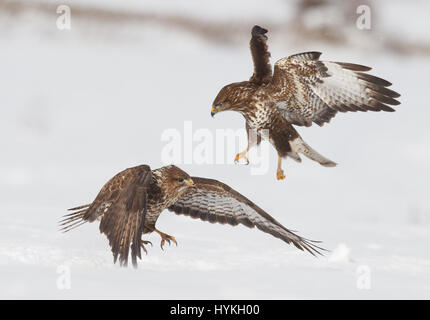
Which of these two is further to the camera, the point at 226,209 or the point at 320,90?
the point at 226,209

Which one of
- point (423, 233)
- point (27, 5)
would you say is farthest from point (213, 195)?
point (27, 5)

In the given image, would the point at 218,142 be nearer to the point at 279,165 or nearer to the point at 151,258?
the point at 279,165

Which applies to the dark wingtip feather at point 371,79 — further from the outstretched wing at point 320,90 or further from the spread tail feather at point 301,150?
the spread tail feather at point 301,150

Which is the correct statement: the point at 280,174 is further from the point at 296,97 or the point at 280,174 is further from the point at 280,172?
the point at 296,97

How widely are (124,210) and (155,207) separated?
58cm

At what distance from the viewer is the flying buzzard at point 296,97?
363 centimetres

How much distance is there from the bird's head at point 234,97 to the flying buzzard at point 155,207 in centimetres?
51

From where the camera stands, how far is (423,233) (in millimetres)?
6934

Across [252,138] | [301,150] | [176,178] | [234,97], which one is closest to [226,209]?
[176,178]

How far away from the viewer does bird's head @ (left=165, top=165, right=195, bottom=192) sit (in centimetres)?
389

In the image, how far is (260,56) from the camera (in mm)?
3438

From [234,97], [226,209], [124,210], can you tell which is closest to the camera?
[124,210]

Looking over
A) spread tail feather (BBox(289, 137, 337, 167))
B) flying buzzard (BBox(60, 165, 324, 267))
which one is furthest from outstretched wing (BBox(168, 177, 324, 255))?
spread tail feather (BBox(289, 137, 337, 167))

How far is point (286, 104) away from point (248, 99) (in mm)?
273
